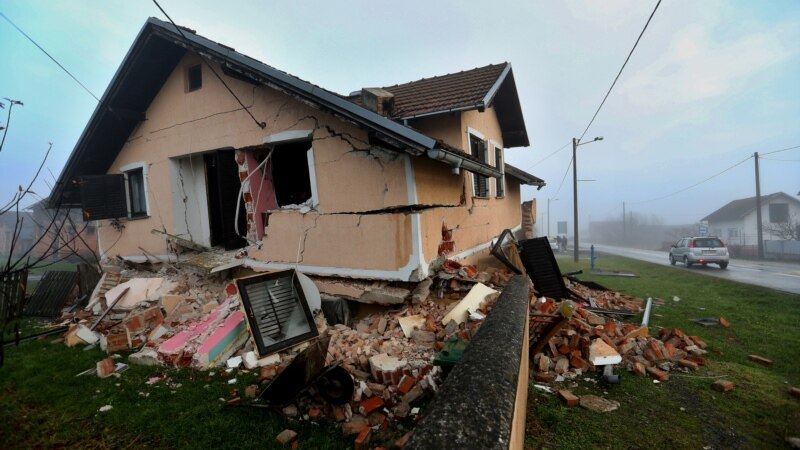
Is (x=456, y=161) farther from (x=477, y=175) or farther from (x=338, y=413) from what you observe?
(x=477, y=175)

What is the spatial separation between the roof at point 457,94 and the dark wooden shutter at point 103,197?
6.45 m

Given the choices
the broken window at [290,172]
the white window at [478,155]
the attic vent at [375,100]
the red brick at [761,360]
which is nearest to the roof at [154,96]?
the attic vent at [375,100]

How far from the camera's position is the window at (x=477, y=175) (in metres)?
8.42

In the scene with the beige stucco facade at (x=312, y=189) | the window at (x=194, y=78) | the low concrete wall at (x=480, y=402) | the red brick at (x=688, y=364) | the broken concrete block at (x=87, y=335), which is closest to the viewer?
the low concrete wall at (x=480, y=402)

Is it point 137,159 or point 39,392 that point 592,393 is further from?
point 137,159

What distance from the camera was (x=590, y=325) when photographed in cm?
477

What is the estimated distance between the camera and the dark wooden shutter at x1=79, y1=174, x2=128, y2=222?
841 cm

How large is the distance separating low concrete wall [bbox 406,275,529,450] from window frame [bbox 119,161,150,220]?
923 centimetres

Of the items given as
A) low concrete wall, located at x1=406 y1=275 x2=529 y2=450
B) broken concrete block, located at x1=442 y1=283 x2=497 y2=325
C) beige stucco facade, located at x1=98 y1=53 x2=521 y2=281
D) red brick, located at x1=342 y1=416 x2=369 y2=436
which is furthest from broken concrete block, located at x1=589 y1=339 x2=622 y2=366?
red brick, located at x1=342 y1=416 x2=369 y2=436

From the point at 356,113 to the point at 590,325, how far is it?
4526mm

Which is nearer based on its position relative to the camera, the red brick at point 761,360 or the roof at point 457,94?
the red brick at point 761,360

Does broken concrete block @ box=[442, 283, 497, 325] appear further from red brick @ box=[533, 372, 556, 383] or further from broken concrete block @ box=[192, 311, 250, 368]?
broken concrete block @ box=[192, 311, 250, 368]

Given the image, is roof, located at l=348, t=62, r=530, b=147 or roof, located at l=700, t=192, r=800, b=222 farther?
roof, located at l=700, t=192, r=800, b=222

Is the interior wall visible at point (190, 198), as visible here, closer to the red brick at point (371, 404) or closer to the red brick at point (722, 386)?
the red brick at point (371, 404)
